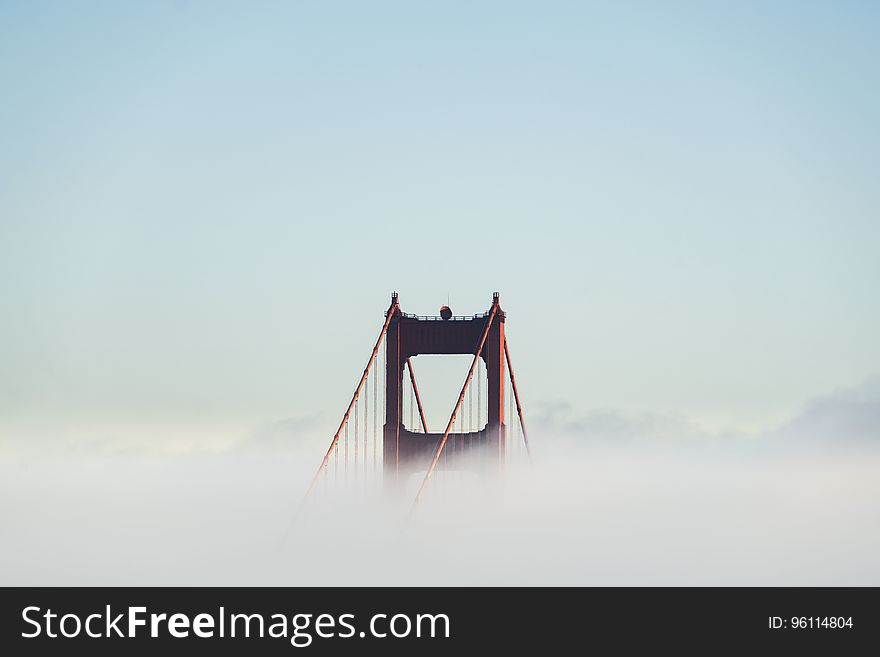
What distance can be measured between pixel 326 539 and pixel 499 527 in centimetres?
708

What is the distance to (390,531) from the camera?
83.6m

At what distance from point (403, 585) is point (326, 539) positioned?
10221mm
